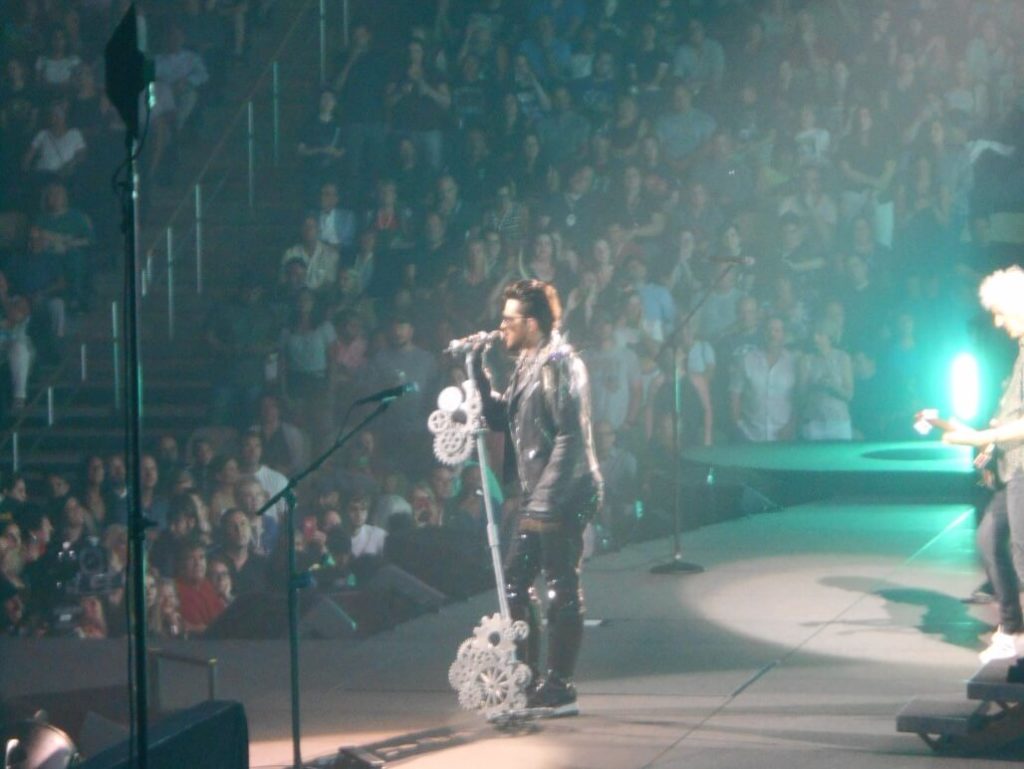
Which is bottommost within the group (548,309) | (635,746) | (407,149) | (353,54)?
(635,746)

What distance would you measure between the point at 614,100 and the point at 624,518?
527cm

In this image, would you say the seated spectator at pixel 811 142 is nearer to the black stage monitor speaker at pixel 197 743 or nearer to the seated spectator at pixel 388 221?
the seated spectator at pixel 388 221

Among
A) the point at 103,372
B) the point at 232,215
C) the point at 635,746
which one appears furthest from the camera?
the point at 232,215

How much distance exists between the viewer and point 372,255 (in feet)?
43.2

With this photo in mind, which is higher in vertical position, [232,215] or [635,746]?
[232,215]

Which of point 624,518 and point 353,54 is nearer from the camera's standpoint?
point 624,518

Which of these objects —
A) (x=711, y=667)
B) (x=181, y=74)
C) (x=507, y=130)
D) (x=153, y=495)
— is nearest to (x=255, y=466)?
(x=153, y=495)

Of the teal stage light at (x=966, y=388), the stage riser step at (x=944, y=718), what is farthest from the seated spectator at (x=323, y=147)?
the stage riser step at (x=944, y=718)

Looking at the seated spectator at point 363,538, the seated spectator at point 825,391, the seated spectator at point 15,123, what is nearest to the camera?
the seated spectator at point 363,538

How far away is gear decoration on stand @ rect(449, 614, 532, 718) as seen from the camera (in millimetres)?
6098

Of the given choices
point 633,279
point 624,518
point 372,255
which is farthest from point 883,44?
point 624,518

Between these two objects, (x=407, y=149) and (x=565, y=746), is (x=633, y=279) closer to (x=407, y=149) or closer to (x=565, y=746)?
(x=407, y=149)

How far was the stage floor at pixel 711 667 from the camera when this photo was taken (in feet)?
19.0

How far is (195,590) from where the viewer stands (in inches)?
351
